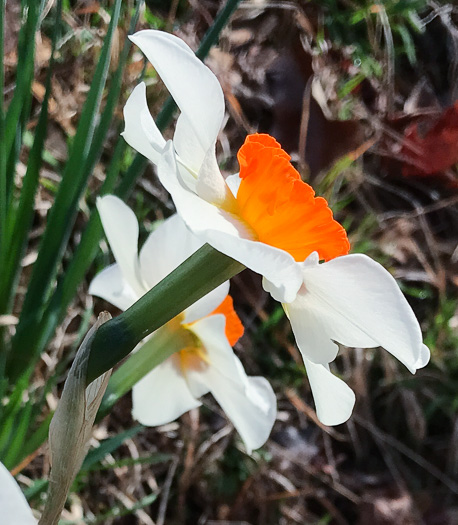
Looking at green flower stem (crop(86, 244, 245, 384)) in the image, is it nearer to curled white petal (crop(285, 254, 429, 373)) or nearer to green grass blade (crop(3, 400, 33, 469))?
curled white petal (crop(285, 254, 429, 373))

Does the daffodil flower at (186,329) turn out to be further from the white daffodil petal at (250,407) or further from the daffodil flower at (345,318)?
the daffodil flower at (345,318)

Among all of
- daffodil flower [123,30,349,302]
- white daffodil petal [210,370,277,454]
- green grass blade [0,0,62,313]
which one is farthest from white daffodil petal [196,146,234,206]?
green grass blade [0,0,62,313]

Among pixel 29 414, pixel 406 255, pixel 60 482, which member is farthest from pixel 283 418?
Result: pixel 60 482

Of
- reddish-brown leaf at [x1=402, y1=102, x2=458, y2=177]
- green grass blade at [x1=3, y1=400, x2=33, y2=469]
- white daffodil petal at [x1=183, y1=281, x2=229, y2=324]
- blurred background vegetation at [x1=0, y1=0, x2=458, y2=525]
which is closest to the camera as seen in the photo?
white daffodil petal at [x1=183, y1=281, x2=229, y2=324]

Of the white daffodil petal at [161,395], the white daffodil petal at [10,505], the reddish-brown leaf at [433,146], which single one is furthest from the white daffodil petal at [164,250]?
the reddish-brown leaf at [433,146]

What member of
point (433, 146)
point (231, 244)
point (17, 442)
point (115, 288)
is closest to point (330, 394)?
point (231, 244)

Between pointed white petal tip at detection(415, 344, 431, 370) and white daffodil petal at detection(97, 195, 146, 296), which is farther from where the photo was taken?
white daffodil petal at detection(97, 195, 146, 296)
